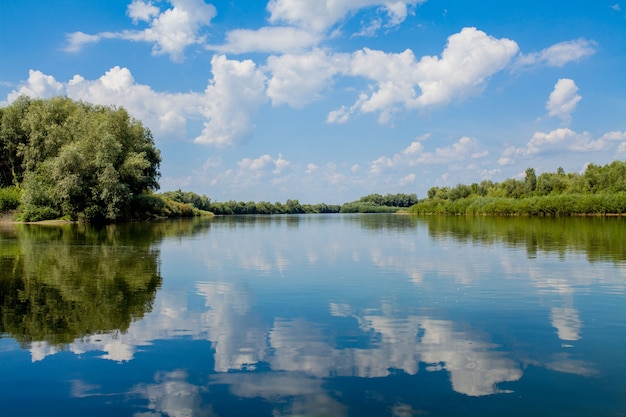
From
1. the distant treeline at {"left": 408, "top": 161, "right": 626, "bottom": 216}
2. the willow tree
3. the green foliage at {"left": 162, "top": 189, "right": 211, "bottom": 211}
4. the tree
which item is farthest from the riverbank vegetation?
the tree

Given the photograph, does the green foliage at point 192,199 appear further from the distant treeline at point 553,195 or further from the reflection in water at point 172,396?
the reflection in water at point 172,396

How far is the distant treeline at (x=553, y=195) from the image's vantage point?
373 ft

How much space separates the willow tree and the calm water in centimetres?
4989

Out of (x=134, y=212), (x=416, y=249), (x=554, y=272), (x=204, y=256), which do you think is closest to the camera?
(x=554, y=272)

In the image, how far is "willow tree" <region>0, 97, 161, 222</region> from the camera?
6781 centimetres

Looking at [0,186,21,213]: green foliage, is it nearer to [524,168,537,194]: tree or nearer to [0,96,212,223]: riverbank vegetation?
[0,96,212,223]: riverbank vegetation

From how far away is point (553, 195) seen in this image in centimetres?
12838

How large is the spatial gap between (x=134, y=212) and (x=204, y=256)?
185 ft

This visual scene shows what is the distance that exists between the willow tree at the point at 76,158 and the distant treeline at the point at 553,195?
9053 centimetres

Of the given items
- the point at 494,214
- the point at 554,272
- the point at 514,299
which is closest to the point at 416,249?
the point at 554,272

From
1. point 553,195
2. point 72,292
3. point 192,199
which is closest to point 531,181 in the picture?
point 553,195

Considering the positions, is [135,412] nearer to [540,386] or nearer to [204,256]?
[540,386]

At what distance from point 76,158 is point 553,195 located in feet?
366

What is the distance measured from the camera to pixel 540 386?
8.23 metres
